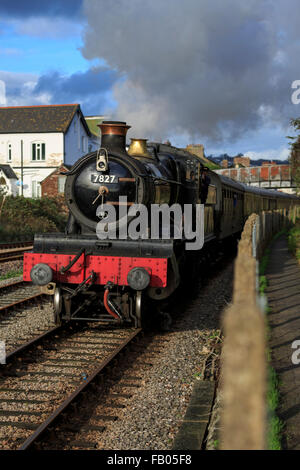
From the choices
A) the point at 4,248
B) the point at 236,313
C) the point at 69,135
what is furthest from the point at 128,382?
the point at 69,135

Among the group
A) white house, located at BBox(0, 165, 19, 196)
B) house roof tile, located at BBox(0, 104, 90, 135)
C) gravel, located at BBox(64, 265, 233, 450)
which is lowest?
gravel, located at BBox(64, 265, 233, 450)

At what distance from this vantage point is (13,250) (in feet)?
62.3

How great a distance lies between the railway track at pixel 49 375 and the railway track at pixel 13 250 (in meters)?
8.98

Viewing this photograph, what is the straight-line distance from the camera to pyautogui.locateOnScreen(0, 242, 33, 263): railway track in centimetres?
1652

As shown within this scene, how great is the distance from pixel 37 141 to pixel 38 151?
30.3 inches

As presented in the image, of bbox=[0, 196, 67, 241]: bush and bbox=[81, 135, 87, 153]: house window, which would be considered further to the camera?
bbox=[81, 135, 87, 153]: house window

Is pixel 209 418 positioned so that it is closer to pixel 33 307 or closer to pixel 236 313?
pixel 236 313

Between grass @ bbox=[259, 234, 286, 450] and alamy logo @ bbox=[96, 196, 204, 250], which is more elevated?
alamy logo @ bbox=[96, 196, 204, 250]

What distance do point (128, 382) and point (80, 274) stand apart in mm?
2117

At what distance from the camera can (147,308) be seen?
26.1 ft

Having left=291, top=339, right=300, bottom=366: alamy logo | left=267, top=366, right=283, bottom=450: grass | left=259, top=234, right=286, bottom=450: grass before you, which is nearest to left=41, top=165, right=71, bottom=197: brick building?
left=291, top=339, right=300, bottom=366: alamy logo

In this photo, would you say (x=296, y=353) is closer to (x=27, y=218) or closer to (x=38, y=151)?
(x=27, y=218)

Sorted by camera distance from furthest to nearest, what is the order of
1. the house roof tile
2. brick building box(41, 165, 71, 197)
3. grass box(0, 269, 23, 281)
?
the house roof tile, brick building box(41, 165, 71, 197), grass box(0, 269, 23, 281)

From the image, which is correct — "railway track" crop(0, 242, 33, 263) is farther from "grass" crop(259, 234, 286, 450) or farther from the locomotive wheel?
"grass" crop(259, 234, 286, 450)
